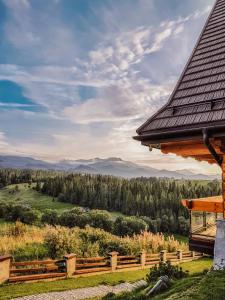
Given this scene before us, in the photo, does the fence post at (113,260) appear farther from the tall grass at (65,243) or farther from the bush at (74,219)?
the bush at (74,219)

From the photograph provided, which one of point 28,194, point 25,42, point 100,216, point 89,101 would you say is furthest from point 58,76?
point 28,194

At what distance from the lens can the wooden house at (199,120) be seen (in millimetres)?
4891

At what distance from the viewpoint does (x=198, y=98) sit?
5477 mm

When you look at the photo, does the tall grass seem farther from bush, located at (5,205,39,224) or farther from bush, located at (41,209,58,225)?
bush, located at (41,209,58,225)

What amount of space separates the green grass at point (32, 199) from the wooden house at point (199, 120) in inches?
1931

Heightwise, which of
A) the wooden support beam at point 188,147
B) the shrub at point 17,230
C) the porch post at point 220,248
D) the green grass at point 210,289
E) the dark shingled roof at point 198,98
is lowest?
the shrub at point 17,230

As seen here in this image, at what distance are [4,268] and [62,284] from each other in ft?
6.80

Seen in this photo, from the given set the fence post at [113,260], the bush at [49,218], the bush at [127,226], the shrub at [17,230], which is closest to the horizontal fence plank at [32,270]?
the fence post at [113,260]

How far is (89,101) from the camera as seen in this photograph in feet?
67.1

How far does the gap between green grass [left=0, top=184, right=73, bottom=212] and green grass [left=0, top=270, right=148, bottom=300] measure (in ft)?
A: 137

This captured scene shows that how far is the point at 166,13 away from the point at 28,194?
65891 mm

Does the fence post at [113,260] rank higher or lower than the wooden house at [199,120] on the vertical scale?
lower

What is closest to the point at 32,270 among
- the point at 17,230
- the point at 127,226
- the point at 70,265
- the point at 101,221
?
the point at 70,265

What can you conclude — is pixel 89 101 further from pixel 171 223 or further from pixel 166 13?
pixel 171 223
